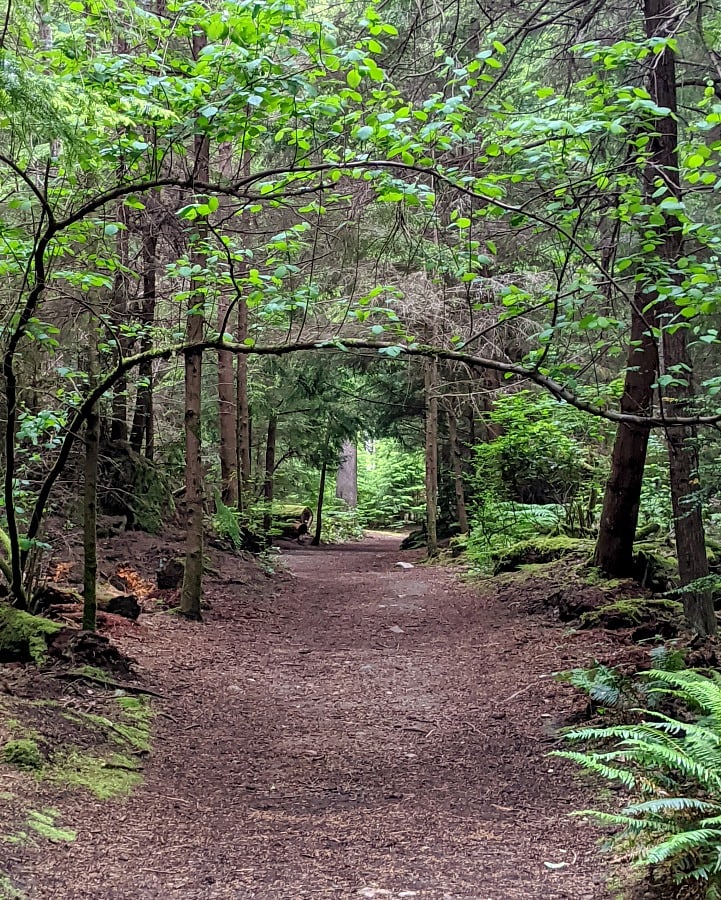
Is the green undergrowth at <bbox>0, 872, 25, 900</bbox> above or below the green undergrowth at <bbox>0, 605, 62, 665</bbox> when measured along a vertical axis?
below

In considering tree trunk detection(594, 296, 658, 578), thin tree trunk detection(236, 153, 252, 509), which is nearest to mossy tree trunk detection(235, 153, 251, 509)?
thin tree trunk detection(236, 153, 252, 509)

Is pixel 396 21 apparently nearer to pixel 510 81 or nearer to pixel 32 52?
pixel 510 81

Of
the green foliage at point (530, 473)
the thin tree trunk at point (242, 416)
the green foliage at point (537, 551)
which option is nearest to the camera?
the green foliage at point (537, 551)

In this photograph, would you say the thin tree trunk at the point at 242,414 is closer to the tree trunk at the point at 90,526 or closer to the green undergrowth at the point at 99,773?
the tree trunk at the point at 90,526

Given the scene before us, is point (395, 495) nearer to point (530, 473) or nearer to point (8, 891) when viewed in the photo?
point (530, 473)

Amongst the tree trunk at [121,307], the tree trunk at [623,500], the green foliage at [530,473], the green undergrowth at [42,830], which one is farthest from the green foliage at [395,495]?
the green undergrowth at [42,830]

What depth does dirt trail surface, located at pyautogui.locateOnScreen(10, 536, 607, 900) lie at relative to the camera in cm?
318

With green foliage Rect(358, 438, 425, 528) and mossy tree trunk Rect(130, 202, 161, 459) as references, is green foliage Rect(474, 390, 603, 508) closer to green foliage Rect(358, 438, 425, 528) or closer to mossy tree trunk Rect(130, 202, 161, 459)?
mossy tree trunk Rect(130, 202, 161, 459)

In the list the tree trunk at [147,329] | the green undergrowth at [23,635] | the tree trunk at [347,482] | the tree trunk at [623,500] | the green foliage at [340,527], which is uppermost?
the tree trunk at [147,329]

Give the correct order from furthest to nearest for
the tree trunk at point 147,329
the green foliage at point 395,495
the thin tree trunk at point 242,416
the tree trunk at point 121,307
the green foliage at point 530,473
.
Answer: the green foliage at point 395,495, the thin tree trunk at point 242,416, the green foliage at point 530,473, the tree trunk at point 147,329, the tree trunk at point 121,307

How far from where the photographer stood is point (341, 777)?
4578 millimetres

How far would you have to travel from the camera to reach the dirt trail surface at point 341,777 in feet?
10.4

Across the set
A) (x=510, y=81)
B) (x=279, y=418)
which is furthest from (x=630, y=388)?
(x=279, y=418)

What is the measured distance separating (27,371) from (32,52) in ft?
13.9
